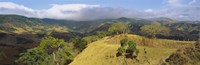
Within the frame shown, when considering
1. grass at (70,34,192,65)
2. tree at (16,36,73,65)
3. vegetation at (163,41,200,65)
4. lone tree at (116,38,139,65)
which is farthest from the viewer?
tree at (16,36,73,65)

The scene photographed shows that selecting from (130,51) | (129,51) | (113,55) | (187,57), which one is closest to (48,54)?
(113,55)

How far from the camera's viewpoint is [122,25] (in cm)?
16900

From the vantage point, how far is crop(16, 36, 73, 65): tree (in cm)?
11206

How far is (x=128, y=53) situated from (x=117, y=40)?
29339 mm

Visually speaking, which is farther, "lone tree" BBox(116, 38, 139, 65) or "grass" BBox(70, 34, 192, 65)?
"lone tree" BBox(116, 38, 139, 65)

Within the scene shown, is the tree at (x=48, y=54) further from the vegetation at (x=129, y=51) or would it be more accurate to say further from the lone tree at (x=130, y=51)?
the vegetation at (x=129, y=51)

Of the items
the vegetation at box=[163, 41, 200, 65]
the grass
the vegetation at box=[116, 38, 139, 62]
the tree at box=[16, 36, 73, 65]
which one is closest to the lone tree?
the vegetation at box=[116, 38, 139, 62]

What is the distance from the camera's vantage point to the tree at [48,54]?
368 feet

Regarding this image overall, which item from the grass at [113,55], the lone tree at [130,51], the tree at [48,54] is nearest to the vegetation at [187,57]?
the grass at [113,55]

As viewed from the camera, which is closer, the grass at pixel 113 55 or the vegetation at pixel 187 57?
the vegetation at pixel 187 57

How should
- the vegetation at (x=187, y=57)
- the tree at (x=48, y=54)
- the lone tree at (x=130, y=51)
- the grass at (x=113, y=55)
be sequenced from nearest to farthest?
the vegetation at (x=187, y=57)
the grass at (x=113, y=55)
the lone tree at (x=130, y=51)
the tree at (x=48, y=54)

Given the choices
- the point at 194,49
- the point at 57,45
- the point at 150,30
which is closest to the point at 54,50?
the point at 57,45

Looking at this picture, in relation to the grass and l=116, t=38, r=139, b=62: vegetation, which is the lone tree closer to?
l=116, t=38, r=139, b=62: vegetation

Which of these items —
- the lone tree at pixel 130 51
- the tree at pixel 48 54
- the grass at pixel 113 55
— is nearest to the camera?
the grass at pixel 113 55
